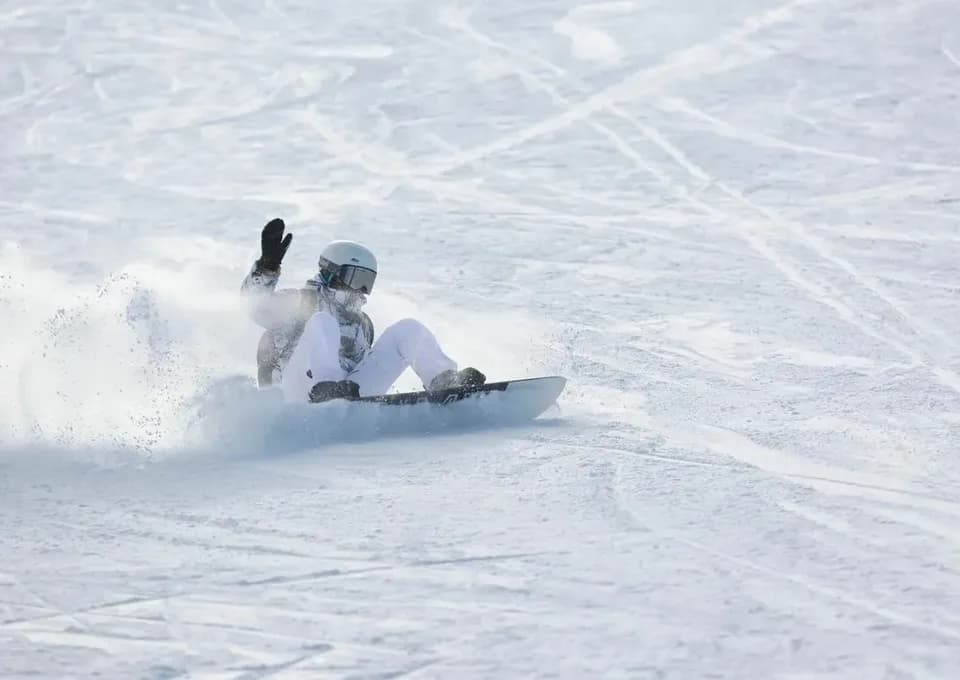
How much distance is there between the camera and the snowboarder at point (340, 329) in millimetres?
7457

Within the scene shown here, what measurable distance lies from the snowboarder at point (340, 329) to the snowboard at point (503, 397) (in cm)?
7

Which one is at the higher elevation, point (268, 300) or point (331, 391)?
point (268, 300)

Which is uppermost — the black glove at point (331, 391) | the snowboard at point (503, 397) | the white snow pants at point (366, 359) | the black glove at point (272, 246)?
the black glove at point (272, 246)

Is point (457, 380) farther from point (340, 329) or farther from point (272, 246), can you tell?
point (272, 246)

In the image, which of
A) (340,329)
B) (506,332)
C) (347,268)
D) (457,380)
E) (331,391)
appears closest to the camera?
(331,391)

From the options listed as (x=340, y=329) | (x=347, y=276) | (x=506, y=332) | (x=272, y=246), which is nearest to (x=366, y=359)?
(x=340, y=329)

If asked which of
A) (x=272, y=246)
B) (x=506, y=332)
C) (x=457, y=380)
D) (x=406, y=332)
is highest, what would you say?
(x=272, y=246)

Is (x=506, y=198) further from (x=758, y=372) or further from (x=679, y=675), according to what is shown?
(x=679, y=675)

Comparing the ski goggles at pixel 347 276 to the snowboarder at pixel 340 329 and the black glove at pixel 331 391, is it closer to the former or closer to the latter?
the snowboarder at pixel 340 329

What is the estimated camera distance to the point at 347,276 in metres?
7.58

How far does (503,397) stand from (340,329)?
93 cm

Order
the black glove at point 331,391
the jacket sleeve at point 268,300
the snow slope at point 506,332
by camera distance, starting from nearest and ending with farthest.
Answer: the snow slope at point 506,332 < the black glove at point 331,391 < the jacket sleeve at point 268,300

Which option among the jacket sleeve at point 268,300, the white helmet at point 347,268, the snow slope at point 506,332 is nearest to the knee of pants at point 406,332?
the white helmet at point 347,268

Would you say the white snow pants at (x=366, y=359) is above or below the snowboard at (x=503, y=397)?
above
